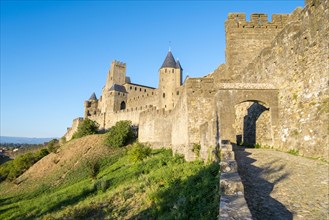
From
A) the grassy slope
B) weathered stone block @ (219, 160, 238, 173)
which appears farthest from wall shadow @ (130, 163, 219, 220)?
weathered stone block @ (219, 160, 238, 173)

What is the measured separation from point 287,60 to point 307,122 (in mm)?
3027

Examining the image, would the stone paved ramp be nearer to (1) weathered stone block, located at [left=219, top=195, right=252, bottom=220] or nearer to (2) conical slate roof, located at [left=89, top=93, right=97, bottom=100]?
(1) weathered stone block, located at [left=219, top=195, right=252, bottom=220]

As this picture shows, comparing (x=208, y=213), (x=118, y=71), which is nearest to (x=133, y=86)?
(x=118, y=71)

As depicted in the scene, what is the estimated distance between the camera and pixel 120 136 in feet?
95.1

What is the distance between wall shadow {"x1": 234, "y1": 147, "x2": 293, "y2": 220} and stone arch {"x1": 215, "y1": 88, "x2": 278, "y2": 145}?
3341 millimetres

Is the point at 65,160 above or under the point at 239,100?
under

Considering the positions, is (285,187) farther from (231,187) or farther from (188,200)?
(188,200)

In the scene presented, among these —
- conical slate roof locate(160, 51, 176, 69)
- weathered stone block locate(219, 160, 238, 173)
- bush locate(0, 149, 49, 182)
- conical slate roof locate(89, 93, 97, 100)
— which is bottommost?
bush locate(0, 149, 49, 182)

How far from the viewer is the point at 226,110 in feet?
38.0

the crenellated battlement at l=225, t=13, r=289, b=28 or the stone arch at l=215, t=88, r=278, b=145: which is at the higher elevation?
the crenellated battlement at l=225, t=13, r=289, b=28

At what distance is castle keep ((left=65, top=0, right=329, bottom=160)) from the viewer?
9.08 meters

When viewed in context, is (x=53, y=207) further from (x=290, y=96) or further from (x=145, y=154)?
(x=290, y=96)

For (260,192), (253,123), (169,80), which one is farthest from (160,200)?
(169,80)

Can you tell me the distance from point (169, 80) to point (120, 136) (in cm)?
2301
